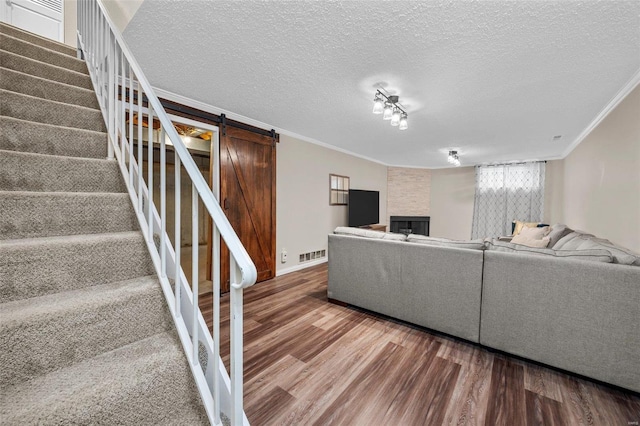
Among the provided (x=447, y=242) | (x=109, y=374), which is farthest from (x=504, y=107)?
(x=109, y=374)

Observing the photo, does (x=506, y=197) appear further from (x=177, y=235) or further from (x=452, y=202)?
(x=177, y=235)

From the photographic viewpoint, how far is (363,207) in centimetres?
568

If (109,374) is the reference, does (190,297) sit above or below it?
above

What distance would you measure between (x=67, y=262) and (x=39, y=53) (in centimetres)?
210

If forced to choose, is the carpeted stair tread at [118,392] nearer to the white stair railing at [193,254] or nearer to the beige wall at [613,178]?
the white stair railing at [193,254]

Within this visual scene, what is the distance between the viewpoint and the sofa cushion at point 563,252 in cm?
173

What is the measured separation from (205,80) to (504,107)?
3.12m

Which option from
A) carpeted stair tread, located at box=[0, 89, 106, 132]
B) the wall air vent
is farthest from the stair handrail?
the wall air vent

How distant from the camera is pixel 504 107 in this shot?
290 cm

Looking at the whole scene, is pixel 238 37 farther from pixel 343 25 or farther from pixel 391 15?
pixel 391 15

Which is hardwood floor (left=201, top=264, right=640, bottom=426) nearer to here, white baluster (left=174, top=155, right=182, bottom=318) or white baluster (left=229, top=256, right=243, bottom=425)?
white baluster (left=229, top=256, right=243, bottom=425)

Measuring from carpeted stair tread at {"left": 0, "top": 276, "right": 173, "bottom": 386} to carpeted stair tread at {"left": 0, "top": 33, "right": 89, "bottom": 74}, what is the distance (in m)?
2.13

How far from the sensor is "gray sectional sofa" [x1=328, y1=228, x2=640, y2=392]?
5.42 feet

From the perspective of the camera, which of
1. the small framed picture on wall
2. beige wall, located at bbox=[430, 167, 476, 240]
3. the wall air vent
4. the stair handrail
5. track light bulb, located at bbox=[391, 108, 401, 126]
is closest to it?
the stair handrail
